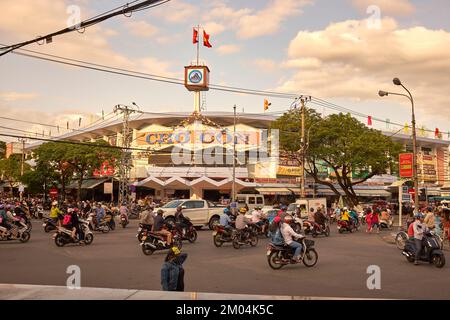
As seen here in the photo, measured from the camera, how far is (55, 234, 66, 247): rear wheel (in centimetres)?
1623

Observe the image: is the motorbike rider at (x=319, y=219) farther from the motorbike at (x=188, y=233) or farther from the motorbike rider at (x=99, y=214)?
the motorbike rider at (x=99, y=214)

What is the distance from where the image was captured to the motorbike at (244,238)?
53.7 feet

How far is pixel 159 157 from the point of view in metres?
58.0

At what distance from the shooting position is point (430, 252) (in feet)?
40.7

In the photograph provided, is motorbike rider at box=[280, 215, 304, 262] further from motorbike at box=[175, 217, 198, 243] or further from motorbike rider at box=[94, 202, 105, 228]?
motorbike rider at box=[94, 202, 105, 228]

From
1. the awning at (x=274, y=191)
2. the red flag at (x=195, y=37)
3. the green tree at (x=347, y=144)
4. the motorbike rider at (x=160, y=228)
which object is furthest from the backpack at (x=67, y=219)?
the red flag at (x=195, y=37)

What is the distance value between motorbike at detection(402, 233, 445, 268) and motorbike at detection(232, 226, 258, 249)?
6168 millimetres

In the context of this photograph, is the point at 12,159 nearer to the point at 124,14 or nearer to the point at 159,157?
the point at 159,157

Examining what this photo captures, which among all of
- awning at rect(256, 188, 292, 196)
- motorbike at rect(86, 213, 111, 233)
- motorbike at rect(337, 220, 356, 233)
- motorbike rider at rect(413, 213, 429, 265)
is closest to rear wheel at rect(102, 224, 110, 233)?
motorbike at rect(86, 213, 111, 233)

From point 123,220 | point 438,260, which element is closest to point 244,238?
point 438,260

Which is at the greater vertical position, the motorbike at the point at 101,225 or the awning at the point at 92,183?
the awning at the point at 92,183
